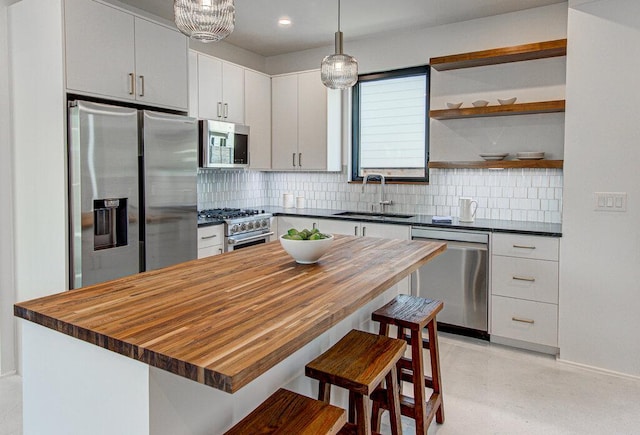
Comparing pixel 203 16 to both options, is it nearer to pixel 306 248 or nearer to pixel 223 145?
pixel 306 248

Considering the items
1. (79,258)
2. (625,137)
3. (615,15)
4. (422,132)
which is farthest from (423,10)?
(79,258)

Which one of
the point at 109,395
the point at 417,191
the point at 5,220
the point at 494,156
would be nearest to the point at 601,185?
the point at 494,156

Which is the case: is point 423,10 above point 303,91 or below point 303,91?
above

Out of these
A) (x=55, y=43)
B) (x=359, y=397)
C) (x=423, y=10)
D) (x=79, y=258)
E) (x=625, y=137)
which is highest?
(x=423, y=10)

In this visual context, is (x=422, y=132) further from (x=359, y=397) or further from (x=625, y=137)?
(x=359, y=397)

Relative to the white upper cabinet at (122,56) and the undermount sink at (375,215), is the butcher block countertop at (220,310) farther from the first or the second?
the undermount sink at (375,215)

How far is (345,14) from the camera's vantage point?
396 centimetres

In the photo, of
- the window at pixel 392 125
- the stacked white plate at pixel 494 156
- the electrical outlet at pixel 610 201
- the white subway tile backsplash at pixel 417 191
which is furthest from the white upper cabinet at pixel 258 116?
the electrical outlet at pixel 610 201

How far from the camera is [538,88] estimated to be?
3.80 meters

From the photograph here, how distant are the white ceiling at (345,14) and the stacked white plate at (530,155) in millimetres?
1239

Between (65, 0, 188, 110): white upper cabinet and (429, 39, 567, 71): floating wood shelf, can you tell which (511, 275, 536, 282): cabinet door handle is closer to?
(429, 39, 567, 71): floating wood shelf

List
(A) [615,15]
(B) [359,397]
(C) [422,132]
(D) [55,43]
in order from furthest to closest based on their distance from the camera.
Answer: (C) [422,132], (A) [615,15], (D) [55,43], (B) [359,397]

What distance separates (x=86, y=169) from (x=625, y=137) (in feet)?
11.7

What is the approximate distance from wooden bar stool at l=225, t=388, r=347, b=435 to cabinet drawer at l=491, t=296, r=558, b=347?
2506 mm
